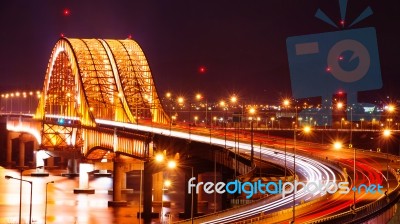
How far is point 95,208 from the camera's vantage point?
367 ft

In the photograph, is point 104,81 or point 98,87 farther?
point 104,81

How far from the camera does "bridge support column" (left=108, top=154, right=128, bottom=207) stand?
116 metres

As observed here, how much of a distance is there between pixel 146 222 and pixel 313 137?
76910 mm

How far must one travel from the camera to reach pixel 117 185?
118 metres

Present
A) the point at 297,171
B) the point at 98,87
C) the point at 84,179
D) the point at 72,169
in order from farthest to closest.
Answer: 1. the point at 72,169
2. the point at 98,87
3. the point at 84,179
4. the point at 297,171

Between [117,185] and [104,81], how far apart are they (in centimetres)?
4145

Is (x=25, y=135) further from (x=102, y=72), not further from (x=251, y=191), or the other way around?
(x=251, y=191)

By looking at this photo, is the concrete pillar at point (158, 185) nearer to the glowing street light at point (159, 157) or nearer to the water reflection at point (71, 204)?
the water reflection at point (71, 204)

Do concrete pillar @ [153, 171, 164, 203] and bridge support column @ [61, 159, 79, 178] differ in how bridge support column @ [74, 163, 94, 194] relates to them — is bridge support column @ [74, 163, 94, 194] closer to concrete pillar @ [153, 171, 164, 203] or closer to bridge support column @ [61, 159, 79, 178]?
→ concrete pillar @ [153, 171, 164, 203]

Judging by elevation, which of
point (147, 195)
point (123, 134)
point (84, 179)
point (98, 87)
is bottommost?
point (147, 195)

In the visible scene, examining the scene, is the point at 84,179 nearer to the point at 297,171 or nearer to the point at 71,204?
the point at 71,204

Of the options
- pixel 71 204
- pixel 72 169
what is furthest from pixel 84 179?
pixel 72 169

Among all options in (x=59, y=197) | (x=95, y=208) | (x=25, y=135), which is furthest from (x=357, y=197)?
(x=25, y=135)

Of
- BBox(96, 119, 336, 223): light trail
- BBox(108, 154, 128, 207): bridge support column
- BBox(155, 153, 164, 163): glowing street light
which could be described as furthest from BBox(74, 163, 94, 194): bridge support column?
BBox(155, 153, 164, 163): glowing street light
